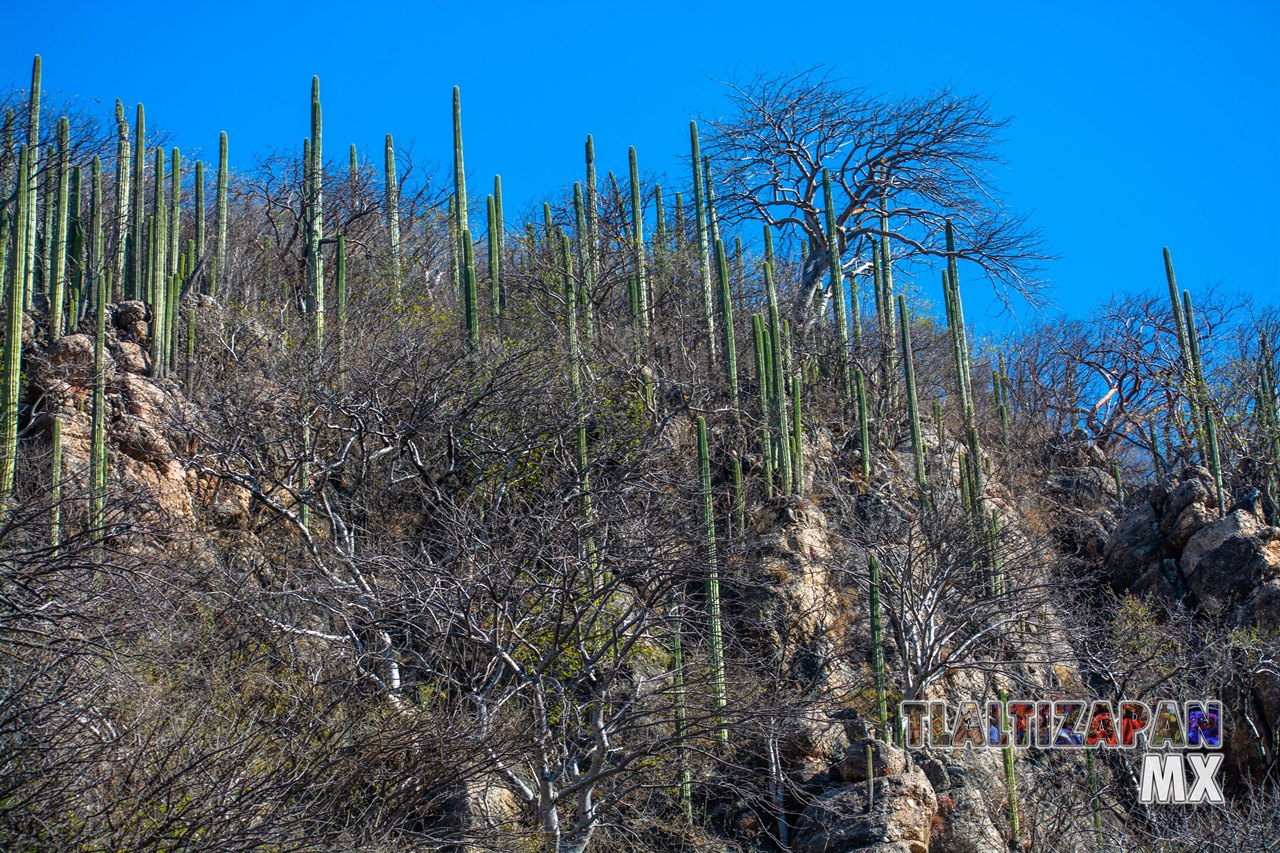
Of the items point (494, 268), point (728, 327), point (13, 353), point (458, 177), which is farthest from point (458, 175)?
point (13, 353)

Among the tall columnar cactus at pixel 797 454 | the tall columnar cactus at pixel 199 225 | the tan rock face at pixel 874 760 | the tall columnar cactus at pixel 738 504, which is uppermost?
the tall columnar cactus at pixel 199 225

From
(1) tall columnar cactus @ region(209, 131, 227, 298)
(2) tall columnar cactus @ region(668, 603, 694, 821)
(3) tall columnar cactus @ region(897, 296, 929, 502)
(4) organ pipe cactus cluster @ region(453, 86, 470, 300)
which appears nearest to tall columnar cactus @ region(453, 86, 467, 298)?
(4) organ pipe cactus cluster @ region(453, 86, 470, 300)

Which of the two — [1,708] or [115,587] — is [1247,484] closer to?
[115,587]

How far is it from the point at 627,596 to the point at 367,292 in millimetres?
7987

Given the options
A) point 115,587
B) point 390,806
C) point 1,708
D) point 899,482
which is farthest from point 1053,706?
point 1,708

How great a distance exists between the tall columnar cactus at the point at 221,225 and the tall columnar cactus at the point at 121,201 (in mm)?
1267

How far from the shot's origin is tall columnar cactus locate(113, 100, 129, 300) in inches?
818

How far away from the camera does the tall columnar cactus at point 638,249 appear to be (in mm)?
21047

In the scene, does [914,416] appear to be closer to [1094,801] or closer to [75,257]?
[1094,801]

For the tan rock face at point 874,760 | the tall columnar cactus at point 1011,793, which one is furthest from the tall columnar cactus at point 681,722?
the tall columnar cactus at point 1011,793

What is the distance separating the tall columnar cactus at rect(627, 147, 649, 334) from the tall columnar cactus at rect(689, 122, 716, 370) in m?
0.92

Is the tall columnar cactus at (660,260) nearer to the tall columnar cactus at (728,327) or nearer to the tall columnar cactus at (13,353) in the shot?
the tall columnar cactus at (728,327)

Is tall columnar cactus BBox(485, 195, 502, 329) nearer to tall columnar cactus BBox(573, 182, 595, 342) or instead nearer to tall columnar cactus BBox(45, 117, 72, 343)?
tall columnar cactus BBox(573, 182, 595, 342)

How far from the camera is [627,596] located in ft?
52.4
